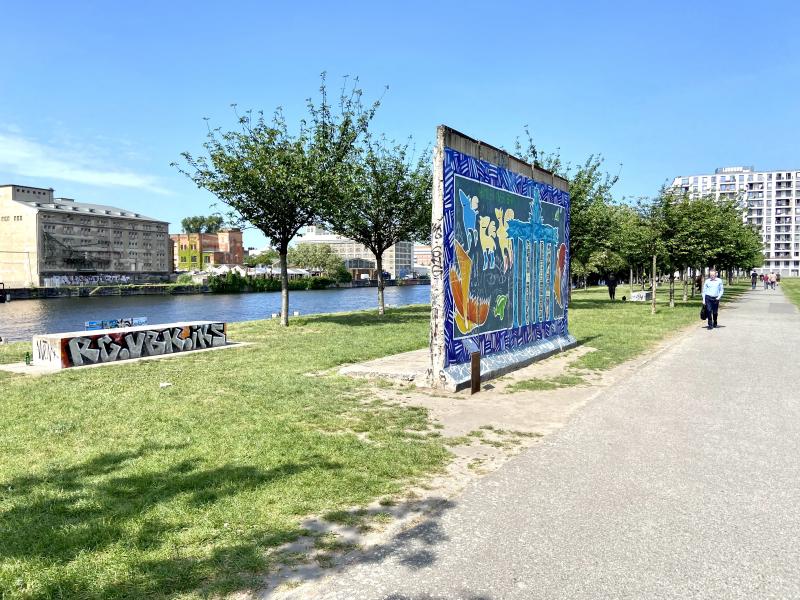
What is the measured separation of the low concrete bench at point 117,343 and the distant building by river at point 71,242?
105m

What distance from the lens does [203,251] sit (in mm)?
165375

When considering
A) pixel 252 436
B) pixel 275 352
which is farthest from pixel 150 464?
pixel 275 352

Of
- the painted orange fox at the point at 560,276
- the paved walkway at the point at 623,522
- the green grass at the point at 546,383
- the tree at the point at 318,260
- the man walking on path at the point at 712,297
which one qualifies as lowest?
the green grass at the point at 546,383

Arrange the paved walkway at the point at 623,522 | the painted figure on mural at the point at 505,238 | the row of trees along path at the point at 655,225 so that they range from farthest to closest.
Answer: the row of trees along path at the point at 655,225, the painted figure on mural at the point at 505,238, the paved walkway at the point at 623,522

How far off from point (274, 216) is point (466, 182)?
1304cm

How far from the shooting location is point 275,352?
13641mm

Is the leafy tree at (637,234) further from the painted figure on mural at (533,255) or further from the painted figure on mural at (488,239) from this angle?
the painted figure on mural at (488,239)

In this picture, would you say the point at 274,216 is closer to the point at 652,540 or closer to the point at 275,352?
the point at 275,352

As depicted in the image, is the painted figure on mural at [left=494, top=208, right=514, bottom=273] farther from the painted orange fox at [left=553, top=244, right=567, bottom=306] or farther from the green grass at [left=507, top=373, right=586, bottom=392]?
the painted orange fox at [left=553, top=244, right=567, bottom=306]

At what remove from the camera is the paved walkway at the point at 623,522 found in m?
3.29

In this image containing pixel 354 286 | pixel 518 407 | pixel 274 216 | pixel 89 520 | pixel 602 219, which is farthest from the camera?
pixel 354 286

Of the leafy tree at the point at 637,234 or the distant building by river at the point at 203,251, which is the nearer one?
the leafy tree at the point at 637,234

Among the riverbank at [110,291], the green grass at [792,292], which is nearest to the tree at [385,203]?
the green grass at [792,292]

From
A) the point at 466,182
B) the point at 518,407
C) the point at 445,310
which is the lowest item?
the point at 518,407
